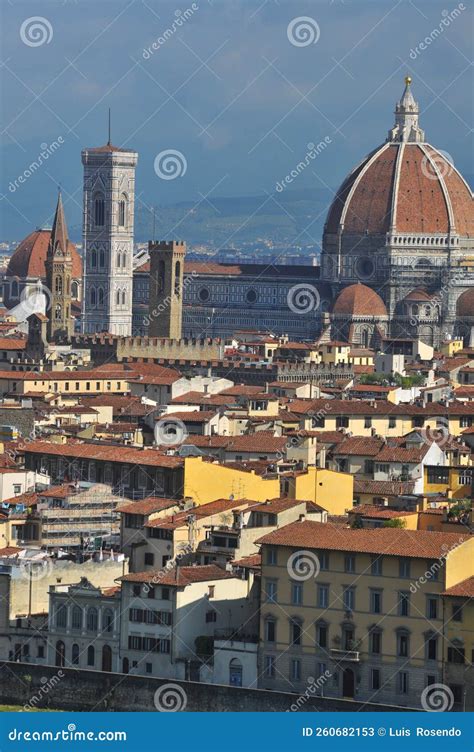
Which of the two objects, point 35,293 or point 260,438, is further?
point 35,293

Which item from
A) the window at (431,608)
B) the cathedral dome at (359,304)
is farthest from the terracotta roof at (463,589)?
the cathedral dome at (359,304)

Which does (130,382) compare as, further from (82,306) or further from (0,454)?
(82,306)

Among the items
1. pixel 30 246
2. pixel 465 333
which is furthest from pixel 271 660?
pixel 30 246

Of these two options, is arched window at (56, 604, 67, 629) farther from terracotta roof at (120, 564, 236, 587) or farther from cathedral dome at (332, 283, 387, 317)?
cathedral dome at (332, 283, 387, 317)

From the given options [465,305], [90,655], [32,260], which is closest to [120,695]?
[90,655]

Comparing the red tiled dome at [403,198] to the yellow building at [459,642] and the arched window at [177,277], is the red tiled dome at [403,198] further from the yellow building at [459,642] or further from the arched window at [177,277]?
the yellow building at [459,642]

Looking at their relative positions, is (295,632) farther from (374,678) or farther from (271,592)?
(374,678)

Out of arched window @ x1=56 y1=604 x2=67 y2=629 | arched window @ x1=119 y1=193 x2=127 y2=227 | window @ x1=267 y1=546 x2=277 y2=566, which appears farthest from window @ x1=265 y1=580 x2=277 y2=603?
arched window @ x1=119 y1=193 x2=127 y2=227
